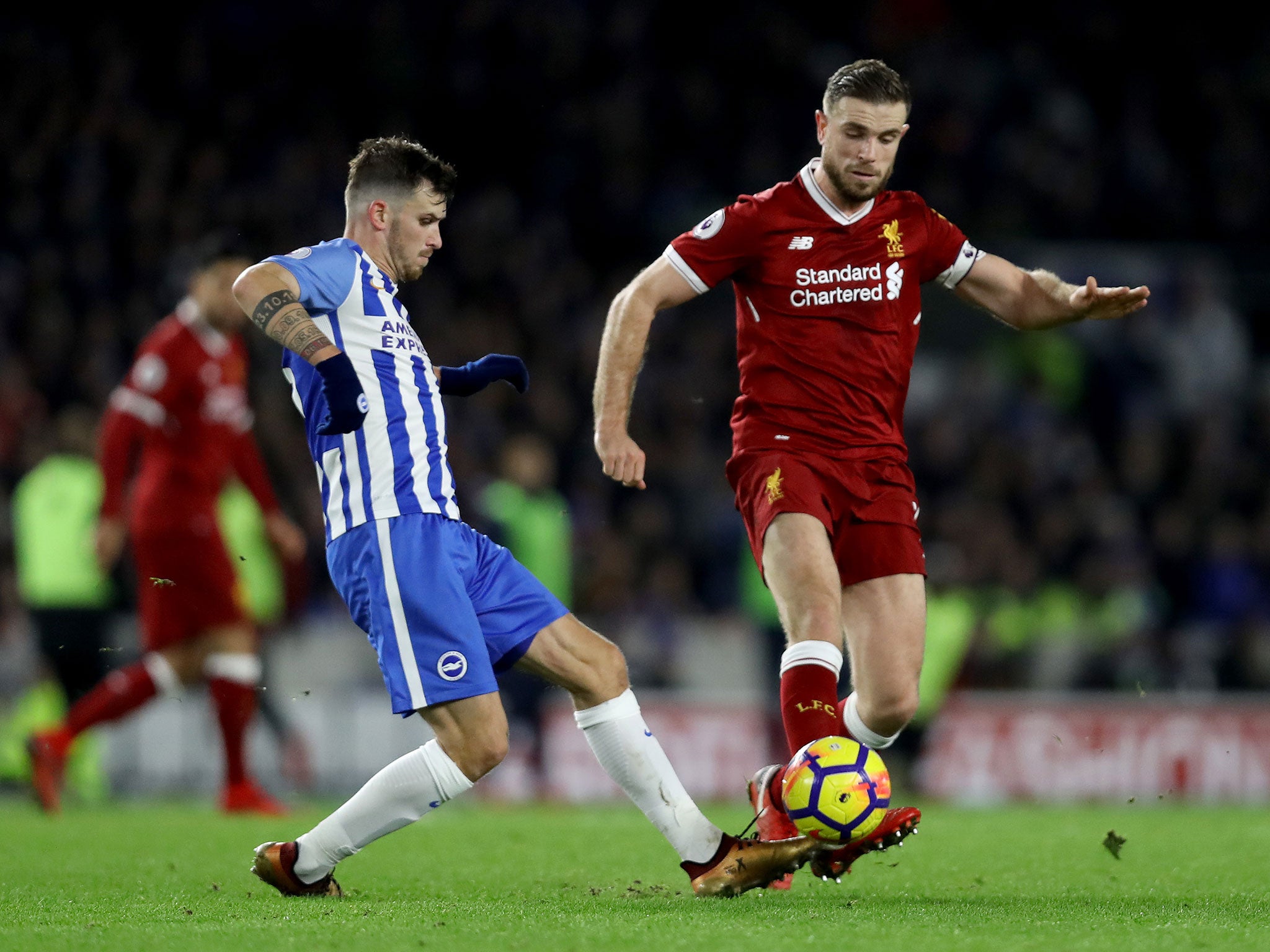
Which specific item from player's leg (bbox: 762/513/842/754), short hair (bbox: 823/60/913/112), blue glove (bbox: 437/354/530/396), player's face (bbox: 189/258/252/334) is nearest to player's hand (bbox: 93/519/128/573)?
player's face (bbox: 189/258/252/334)

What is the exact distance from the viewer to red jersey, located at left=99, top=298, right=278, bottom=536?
8.00 m

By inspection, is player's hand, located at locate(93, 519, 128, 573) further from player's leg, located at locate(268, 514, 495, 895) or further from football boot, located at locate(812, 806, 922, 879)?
football boot, located at locate(812, 806, 922, 879)

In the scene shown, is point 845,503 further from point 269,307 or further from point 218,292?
point 218,292

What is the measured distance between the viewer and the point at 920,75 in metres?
17.0

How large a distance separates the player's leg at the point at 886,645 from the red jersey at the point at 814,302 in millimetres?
434

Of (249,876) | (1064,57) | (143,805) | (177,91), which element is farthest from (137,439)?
(1064,57)

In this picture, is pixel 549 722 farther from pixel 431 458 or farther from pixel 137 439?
pixel 431 458

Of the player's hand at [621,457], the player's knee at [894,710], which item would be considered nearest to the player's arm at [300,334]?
the player's hand at [621,457]

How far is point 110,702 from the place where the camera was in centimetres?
813

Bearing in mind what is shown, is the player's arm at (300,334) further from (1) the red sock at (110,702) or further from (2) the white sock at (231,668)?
(1) the red sock at (110,702)

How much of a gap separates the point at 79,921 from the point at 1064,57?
1548 centimetres

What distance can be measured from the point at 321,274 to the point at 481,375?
2.39ft

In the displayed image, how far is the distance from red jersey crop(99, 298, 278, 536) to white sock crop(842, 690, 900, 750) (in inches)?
145

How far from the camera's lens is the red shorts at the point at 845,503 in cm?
518
